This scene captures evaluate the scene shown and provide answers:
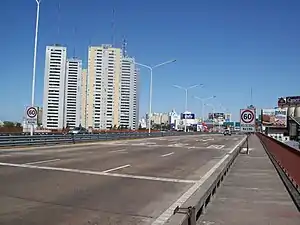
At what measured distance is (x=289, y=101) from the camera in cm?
13038

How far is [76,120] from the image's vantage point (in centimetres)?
8281

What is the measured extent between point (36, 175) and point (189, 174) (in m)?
5.70

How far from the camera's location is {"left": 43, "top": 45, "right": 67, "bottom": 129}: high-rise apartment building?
58675 millimetres

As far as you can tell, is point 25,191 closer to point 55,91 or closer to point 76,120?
point 55,91

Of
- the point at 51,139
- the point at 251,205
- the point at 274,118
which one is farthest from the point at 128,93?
the point at 251,205

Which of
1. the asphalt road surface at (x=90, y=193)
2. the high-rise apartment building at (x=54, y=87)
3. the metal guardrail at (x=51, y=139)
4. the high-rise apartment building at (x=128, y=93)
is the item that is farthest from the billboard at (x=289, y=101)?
the asphalt road surface at (x=90, y=193)

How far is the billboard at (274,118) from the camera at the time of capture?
10256 centimetres

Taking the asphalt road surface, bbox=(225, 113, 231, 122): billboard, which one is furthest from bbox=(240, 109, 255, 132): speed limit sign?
bbox=(225, 113, 231, 122): billboard

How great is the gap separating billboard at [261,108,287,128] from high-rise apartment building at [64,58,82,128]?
50.5 meters

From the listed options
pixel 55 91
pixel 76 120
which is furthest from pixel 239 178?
pixel 76 120

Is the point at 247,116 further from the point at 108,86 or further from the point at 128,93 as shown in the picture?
the point at 128,93

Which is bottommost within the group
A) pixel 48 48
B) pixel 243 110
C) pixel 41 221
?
pixel 41 221

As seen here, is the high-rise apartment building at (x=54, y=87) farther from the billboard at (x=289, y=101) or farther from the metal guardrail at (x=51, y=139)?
the billboard at (x=289, y=101)

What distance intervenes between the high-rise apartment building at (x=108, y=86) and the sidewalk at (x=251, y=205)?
73.7 m
